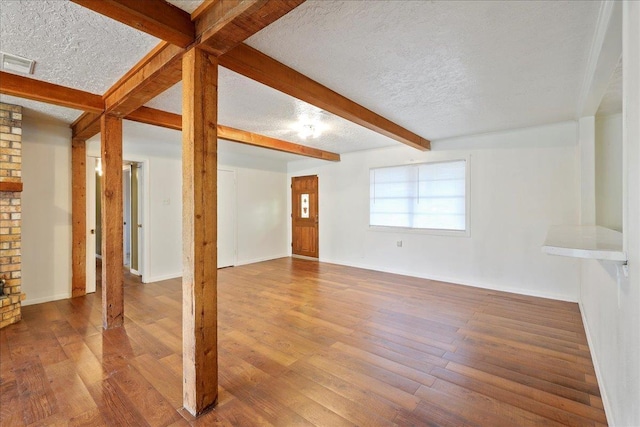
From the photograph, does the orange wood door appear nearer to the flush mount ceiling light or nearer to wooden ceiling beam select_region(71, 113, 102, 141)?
the flush mount ceiling light

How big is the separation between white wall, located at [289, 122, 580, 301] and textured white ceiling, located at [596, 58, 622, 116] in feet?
1.79

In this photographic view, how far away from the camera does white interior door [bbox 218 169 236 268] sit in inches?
232

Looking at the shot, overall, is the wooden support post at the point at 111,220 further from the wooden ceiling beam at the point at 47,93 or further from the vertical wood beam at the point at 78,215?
the vertical wood beam at the point at 78,215

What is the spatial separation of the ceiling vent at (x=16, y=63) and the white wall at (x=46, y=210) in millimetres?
1783

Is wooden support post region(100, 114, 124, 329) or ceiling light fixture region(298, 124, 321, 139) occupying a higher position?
ceiling light fixture region(298, 124, 321, 139)

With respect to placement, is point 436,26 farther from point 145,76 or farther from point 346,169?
point 346,169

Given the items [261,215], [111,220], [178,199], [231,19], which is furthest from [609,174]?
[178,199]

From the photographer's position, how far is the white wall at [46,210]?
3738 mm

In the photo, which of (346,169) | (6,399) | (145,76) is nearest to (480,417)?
(6,399)

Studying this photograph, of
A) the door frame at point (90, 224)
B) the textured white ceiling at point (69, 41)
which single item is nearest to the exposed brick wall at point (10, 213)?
the door frame at point (90, 224)

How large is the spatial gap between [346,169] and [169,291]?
158 inches

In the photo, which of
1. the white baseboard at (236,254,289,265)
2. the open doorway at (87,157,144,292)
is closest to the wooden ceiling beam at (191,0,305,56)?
the open doorway at (87,157,144,292)

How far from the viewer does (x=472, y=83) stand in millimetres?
2586

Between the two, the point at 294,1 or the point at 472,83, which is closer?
the point at 294,1
